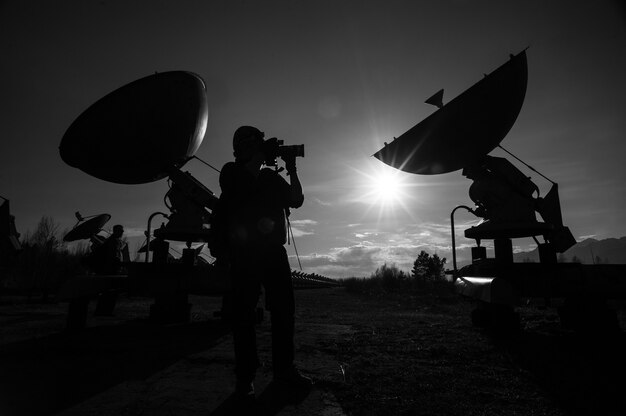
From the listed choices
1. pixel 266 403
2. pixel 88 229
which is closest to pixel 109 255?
pixel 88 229

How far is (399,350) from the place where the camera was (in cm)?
389

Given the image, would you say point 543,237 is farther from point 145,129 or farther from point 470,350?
point 145,129

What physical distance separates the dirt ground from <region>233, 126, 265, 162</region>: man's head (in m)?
1.80

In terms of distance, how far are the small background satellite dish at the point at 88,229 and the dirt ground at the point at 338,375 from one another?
7.45 metres

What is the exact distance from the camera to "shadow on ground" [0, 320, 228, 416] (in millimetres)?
2221

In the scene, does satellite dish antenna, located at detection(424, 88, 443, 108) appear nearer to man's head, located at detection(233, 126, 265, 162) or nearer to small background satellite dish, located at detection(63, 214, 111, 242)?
man's head, located at detection(233, 126, 265, 162)

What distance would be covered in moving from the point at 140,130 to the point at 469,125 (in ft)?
16.4

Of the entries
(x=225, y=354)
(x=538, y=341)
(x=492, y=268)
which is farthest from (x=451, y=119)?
(x=225, y=354)

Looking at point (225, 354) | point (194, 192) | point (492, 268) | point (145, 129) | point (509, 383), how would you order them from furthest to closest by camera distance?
point (194, 192)
point (145, 129)
point (492, 268)
point (225, 354)
point (509, 383)

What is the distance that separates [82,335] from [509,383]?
5.08m

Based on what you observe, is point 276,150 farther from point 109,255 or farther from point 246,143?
point 109,255

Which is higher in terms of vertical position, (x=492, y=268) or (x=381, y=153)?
(x=381, y=153)

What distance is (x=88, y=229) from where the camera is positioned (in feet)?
37.3

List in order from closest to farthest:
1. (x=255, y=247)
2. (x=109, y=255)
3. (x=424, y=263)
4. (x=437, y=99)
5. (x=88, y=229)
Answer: (x=255, y=247) < (x=437, y=99) < (x=109, y=255) < (x=88, y=229) < (x=424, y=263)
